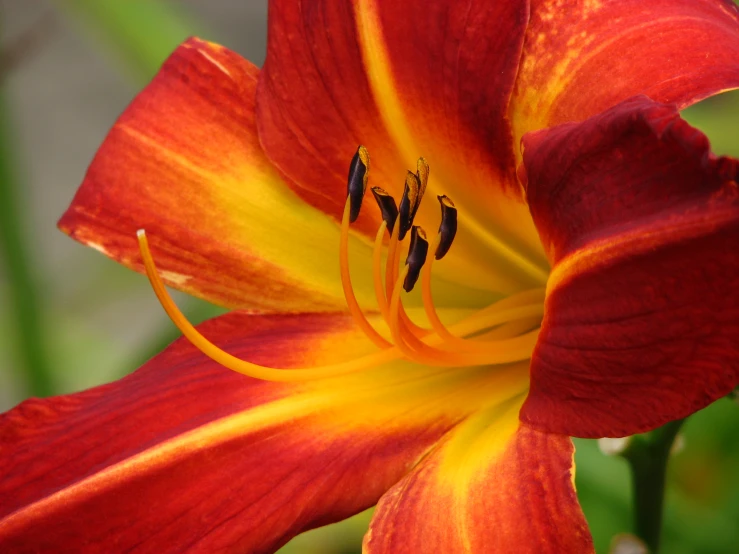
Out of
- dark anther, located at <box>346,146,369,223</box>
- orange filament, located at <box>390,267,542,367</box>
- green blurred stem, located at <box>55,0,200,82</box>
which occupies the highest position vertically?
green blurred stem, located at <box>55,0,200,82</box>

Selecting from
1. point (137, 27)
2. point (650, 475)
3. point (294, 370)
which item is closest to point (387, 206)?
point (294, 370)

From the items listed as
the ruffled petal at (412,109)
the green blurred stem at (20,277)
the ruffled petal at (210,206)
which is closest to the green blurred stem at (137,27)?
the green blurred stem at (20,277)

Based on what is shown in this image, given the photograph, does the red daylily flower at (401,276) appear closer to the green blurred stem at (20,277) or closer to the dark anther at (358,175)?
the dark anther at (358,175)

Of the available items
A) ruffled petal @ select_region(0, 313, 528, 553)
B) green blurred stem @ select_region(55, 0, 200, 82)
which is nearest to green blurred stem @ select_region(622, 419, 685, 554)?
ruffled petal @ select_region(0, 313, 528, 553)

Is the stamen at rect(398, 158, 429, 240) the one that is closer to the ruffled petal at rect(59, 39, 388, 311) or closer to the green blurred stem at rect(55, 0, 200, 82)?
the ruffled petal at rect(59, 39, 388, 311)

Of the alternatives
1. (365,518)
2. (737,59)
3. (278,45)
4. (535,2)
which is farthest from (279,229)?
(365,518)

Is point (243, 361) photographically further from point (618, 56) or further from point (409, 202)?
point (618, 56)
